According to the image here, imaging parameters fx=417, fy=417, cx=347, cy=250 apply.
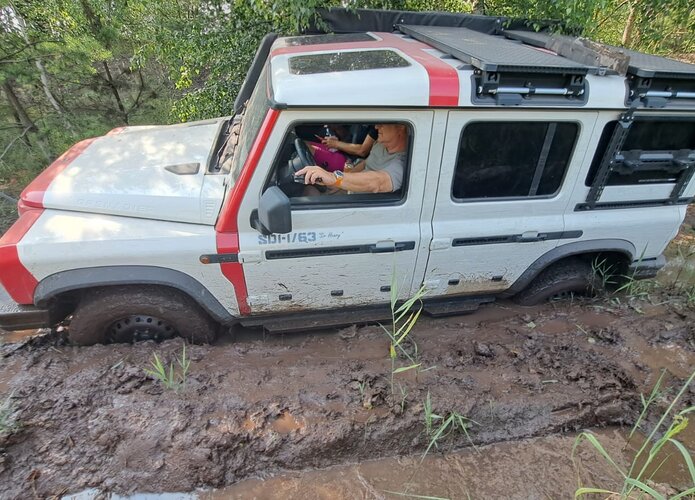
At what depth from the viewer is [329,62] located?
2297 mm

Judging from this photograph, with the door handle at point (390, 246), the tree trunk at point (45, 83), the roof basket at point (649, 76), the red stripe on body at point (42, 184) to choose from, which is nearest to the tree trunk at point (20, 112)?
the tree trunk at point (45, 83)

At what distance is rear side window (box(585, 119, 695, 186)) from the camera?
2479 mm

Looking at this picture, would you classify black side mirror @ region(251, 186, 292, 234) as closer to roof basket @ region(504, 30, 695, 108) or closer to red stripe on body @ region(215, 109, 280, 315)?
red stripe on body @ region(215, 109, 280, 315)

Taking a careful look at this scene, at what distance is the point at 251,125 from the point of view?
2387mm

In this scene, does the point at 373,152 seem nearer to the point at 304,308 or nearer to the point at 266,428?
the point at 304,308

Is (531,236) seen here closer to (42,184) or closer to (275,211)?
(275,211)

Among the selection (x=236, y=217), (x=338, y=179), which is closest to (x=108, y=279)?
(x=236, y=217)

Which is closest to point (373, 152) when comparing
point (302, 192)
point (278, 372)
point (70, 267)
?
point (302, 192)

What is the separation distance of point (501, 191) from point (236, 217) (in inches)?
62.5

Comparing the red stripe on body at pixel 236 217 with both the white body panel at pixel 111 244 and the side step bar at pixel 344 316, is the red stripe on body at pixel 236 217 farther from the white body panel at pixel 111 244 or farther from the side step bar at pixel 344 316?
the side step bar at pixel 344 316

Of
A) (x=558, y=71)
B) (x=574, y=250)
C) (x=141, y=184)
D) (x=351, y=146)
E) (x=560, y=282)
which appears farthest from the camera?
(x=560, y=282)

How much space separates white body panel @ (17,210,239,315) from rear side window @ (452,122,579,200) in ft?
5.01

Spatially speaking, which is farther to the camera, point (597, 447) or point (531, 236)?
point (531, 236)

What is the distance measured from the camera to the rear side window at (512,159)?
7.70 ft
